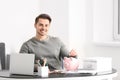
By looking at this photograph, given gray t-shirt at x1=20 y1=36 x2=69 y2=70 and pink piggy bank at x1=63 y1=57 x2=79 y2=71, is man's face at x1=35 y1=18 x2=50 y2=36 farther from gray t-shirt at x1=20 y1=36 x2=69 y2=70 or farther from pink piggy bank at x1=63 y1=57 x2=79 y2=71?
pink piggy bank at x1=63 y1=57 x2=79 y2=71

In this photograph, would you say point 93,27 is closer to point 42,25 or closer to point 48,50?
point 48,50

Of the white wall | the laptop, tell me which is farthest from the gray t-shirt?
the white wall

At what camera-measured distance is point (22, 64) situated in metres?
2.20

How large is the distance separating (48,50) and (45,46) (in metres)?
0.05

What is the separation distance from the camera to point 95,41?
381 cm

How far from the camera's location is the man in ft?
8.72

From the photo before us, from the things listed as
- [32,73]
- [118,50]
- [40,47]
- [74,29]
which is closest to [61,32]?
[74,29]

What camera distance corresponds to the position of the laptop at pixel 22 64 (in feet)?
7.14

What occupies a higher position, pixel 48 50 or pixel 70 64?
pixel 48 50

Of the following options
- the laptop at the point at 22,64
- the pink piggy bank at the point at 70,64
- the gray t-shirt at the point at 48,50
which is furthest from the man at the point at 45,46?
the laptop at the point at 22,64

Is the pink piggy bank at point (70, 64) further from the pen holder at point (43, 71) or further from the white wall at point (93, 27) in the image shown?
the white wall at point (93, 27)

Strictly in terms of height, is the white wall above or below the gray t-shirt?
above

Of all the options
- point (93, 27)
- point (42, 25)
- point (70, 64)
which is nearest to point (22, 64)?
point (70, 64)

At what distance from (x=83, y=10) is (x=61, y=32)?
0.43 metres
